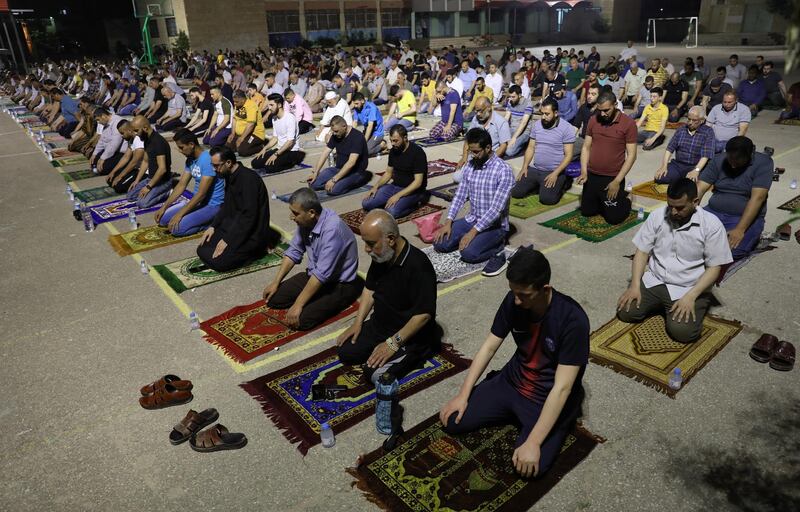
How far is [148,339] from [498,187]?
15.2 ft

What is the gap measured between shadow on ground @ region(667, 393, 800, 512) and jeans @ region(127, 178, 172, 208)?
31.2 ft

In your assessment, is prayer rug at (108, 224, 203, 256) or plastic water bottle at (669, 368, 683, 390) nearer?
plastic water bottle at (669, 368, 683, 390)

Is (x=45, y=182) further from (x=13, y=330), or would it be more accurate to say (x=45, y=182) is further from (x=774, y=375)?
(x=774, y=375)

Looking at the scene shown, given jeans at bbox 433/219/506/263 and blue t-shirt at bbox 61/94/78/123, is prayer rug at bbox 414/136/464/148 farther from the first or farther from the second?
blue t-shirt at bbox 61/94/78/123

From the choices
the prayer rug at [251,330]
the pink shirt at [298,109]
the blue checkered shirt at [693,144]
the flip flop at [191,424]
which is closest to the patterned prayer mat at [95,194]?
the pink shirt at [298,109]

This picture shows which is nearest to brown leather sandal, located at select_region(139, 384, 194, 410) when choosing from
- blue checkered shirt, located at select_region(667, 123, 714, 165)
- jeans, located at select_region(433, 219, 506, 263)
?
jeans, located at select_region(433, 219, 506, 263)

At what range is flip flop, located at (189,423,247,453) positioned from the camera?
14.3 ft

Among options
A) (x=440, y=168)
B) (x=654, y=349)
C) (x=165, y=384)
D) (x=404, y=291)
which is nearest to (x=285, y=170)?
(x=440, y=168)

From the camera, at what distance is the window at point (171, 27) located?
152ft

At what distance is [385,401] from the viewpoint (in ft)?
14.0

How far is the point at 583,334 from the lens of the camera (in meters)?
3.61

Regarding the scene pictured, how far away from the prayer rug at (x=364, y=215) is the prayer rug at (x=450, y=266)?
64.0 inches

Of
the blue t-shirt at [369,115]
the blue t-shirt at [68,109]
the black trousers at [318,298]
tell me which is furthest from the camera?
the blue t-shirt at [68,109]

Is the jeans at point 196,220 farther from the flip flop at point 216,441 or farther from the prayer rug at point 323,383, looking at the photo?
the flip flop at point 216,441
